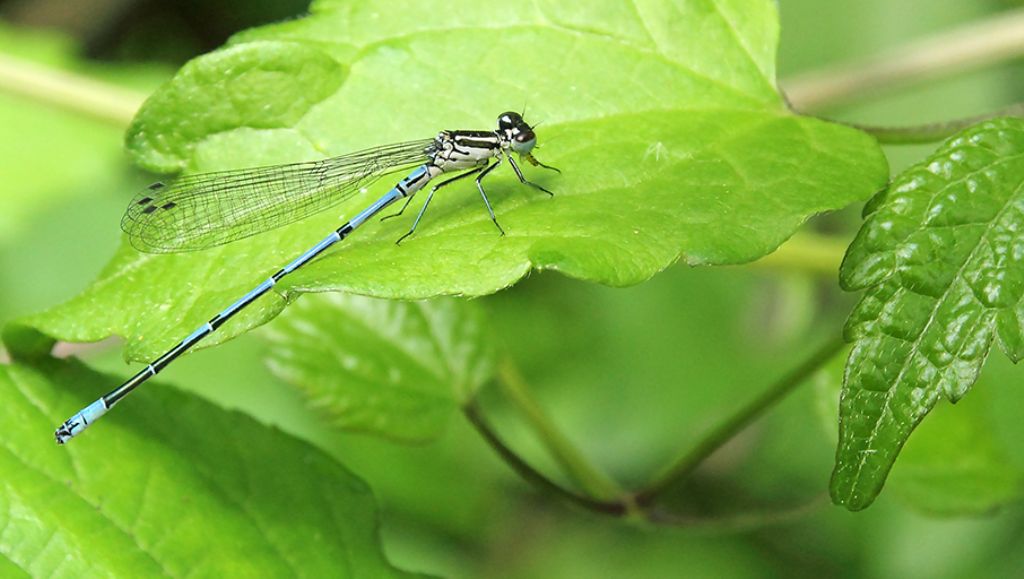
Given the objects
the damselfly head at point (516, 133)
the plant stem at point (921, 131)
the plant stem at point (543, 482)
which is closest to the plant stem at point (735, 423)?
the plant stem at point (543, 482)

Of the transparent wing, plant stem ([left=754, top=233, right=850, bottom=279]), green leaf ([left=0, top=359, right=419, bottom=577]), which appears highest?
the transparent wing

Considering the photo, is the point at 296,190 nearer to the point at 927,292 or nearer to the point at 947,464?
the point at 927,292

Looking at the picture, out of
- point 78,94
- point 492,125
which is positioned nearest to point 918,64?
point 492,125

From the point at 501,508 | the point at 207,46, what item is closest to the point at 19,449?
the point at 501,508

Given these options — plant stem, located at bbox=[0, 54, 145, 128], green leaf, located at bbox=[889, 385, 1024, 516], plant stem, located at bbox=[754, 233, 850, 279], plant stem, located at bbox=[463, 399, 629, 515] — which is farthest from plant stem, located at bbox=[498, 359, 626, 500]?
plant stem, located at bbox=[0, 54, 145, 128]

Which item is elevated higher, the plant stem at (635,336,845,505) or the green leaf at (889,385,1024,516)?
the plant stem at (635,336,845,505)

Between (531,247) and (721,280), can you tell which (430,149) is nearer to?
(531,247)

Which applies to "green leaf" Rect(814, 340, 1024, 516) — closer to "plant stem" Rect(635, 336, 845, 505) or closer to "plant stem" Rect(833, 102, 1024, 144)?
"plant stem" Rect(635, 336, 845, 505)
